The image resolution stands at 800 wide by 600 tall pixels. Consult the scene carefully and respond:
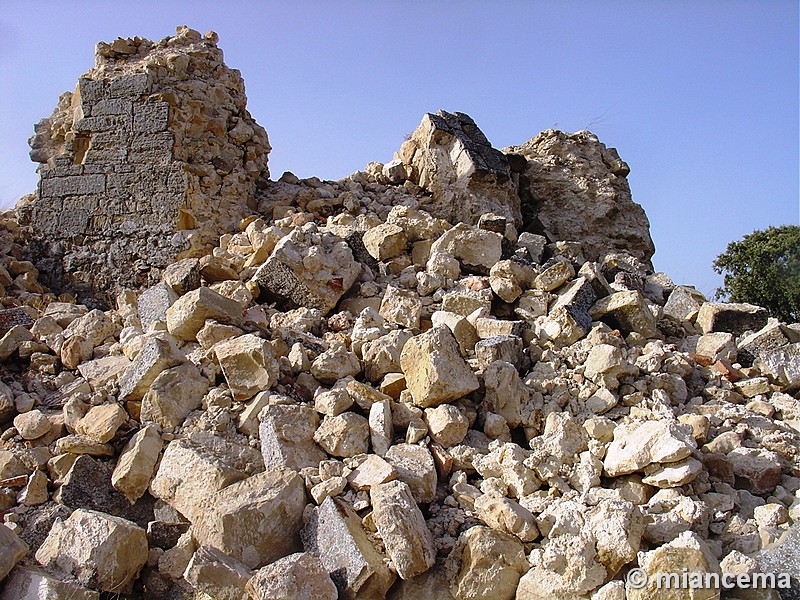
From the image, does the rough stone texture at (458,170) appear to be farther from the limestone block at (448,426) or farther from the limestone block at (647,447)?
the limestone block at (647,447)

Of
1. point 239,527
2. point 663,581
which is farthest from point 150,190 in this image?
point 663,581

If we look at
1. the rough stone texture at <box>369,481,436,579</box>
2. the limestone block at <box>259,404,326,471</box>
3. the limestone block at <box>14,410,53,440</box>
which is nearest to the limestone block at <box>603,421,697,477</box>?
the rough stone texture at <box>369,481,436,579</box>

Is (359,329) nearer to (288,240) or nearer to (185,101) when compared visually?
(288,240)

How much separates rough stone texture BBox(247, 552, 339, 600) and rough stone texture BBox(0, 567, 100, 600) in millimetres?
694

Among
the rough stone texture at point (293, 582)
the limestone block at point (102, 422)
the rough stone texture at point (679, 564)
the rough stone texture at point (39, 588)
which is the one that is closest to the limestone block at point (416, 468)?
the rough stone texture at point (293, 582)

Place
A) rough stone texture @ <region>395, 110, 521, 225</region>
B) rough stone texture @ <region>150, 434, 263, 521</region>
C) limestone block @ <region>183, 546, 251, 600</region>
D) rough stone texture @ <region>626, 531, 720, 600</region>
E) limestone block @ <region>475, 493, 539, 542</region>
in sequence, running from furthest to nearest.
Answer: rough stone texture @ <region>395, 110, 521, 225</region> < rough stone texture @ <region>150, 434, 263, 521</region> < limestone block @ <region>475, 493, 539, 542</region> < limestone block @ <region>183, 546, 251, 600</region> < rough stone texture @ <region>626, 531, 720, 600</region>

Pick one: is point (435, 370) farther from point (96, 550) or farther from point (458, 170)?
Result: point (458, 170)

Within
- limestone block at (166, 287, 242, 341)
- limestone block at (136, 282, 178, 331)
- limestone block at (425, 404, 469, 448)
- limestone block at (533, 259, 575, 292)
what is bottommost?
limestone block at (425, 404, 469, 448)

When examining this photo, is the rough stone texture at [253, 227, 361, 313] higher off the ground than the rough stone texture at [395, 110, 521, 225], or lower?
lower

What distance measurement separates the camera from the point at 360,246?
5.60 metres

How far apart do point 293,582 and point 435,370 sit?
54.7 inches

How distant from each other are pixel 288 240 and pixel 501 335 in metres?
1.90

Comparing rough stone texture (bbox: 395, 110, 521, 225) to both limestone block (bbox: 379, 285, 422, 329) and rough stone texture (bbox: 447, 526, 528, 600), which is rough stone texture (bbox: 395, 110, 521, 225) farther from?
rough stone texture (bbox: 447, 526, 528, 600)

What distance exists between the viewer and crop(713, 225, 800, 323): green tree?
12766 millimetres
